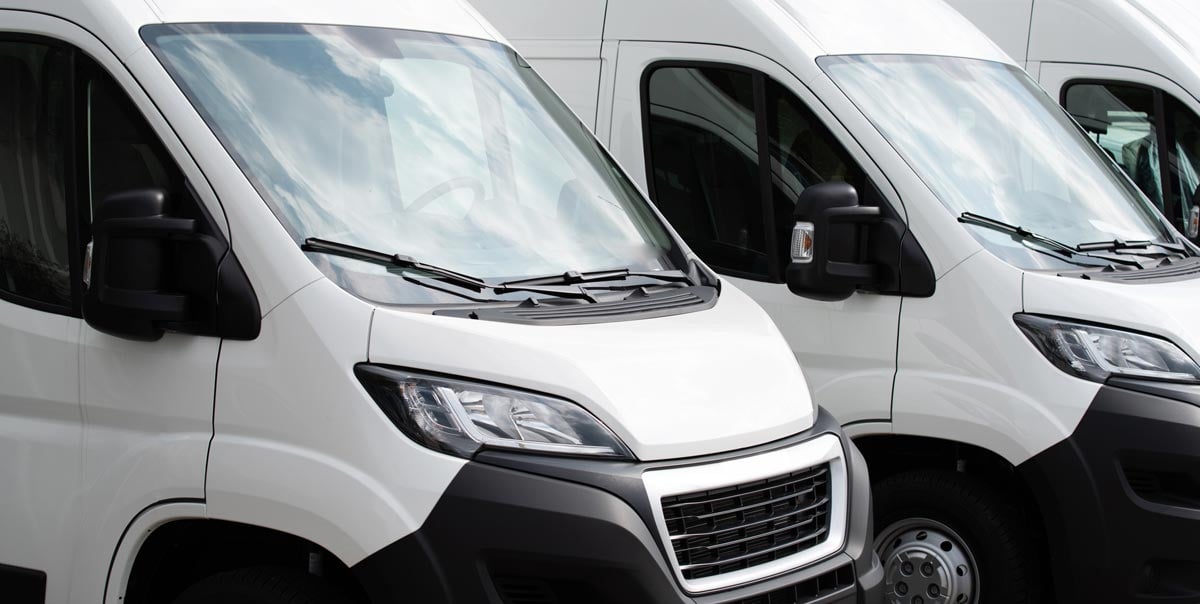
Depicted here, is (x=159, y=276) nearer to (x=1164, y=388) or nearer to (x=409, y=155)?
(x=409, y=155)

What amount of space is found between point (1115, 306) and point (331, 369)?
2.82 meters

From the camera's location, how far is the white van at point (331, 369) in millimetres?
3740

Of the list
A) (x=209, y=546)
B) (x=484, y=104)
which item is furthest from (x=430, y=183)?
(x=209, y=546)

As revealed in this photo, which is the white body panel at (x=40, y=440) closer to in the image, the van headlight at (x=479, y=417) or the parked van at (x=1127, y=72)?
the van headlight at (x=479, y=417)

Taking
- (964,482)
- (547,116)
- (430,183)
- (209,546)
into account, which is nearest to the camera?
(209,546)

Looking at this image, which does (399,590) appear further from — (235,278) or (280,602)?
(235,278)

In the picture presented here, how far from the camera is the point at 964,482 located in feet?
18.8

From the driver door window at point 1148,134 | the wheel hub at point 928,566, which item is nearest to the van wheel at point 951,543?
the wheel hub at point 928,566

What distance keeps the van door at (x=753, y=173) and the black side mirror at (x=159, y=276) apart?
7.69 feet

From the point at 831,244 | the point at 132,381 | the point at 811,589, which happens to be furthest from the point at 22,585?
the point at 831,244

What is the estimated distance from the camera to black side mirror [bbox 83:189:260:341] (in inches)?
151

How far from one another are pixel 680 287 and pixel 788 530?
2.96ft

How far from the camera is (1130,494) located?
209 inches

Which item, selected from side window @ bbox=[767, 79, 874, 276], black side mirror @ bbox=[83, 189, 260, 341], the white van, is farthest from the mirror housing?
black side mirror @ bbox=[83, 189, 260, 341]
